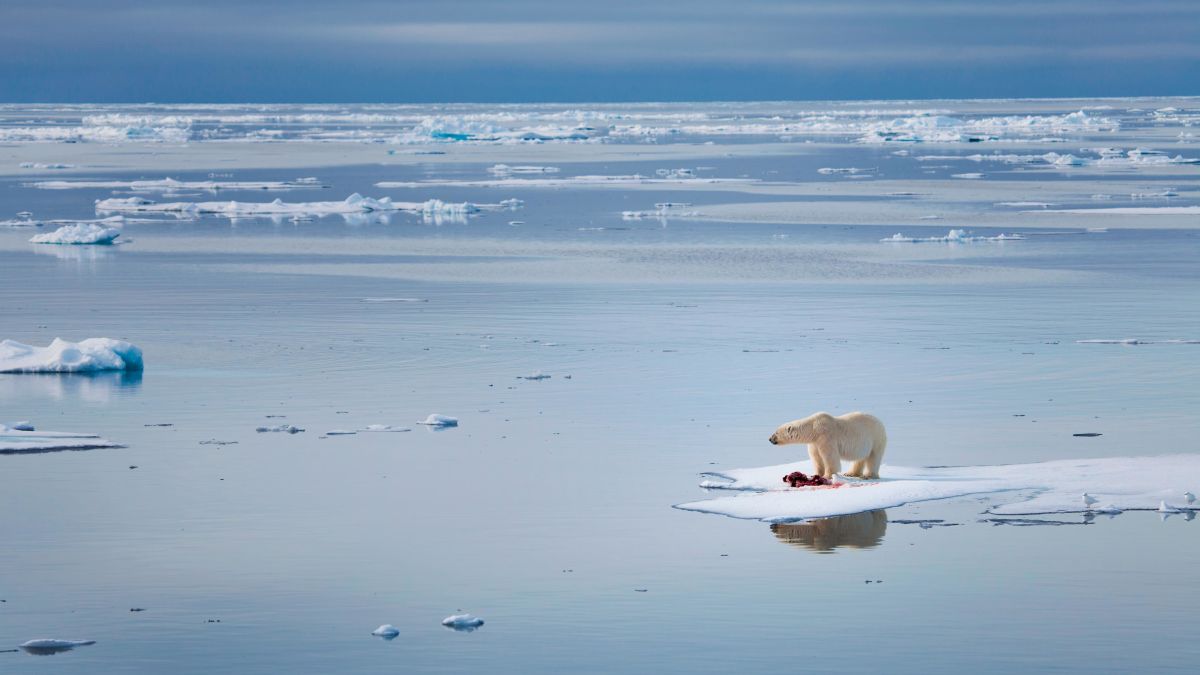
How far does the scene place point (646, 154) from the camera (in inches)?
2579

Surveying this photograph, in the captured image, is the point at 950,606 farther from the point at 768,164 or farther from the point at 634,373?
the point at 768,164

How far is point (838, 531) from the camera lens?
8555 millimetres

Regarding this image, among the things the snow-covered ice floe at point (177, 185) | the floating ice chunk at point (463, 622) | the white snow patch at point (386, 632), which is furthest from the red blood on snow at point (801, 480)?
the snow-covered ice floe at point (177, 185)

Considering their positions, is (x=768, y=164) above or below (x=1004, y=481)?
above

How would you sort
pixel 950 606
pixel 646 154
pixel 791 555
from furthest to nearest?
pixel 646 154, pixel 791 555, pixel 950 606

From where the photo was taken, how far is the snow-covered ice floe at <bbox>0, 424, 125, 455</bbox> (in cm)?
1083

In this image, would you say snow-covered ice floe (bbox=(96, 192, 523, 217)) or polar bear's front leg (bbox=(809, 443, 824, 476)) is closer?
polar bear's front leg (bbox=(809, 443, 824, 476))

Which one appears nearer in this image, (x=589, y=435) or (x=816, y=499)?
(x=816, y=499)

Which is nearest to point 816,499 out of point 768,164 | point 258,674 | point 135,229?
point 258,674

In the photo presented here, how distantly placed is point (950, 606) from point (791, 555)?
3.21 feet

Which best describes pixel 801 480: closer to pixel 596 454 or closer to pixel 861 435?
pixel 861 435

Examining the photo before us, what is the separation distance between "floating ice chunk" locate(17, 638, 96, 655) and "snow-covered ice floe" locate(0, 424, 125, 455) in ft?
13.9

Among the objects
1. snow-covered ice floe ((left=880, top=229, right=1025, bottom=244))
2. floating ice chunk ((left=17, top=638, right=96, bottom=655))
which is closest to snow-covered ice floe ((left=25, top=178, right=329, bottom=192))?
snow-covered ice floe ((left=880, top=229, right=1025, bottom=244))

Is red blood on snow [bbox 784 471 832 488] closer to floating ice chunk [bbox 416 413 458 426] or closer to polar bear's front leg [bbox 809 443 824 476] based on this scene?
polar bear's front leg [bbox 809 443 824 476]
